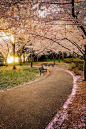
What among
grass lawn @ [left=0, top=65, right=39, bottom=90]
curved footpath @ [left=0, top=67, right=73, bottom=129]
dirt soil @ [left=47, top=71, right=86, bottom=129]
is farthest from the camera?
grass lawn @ [left=0, top=65, right=39, bottom=90]

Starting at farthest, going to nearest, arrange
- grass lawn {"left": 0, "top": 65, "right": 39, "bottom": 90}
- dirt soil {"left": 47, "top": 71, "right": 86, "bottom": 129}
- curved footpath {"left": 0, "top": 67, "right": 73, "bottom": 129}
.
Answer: grass lawn {"left": 0, "top": 65, "right": 39, "bottom": 90} → curved footpath {"left": 0, "top": 67, "right": 73, "bottom": 129} → dirt soil {"left": 47, "top": 71, "right": 86, "bottom": 129}

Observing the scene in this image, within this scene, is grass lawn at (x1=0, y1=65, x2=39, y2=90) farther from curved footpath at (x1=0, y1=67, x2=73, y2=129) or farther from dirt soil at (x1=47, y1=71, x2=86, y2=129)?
dirt soil at (x1=47, y1=71, x2=86, y2=129)

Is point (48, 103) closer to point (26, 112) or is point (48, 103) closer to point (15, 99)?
point (26, 112)

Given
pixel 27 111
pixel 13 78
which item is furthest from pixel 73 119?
pixel 13 78

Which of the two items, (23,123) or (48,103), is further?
(48,103)

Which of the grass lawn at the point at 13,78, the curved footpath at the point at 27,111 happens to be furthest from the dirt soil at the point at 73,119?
the grass lawn at the point at 13,78

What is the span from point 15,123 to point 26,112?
84 centimetres

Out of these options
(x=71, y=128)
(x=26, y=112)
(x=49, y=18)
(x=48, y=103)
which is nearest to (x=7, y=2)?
(x=49, y=18)

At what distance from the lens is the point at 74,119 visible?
3809 mm

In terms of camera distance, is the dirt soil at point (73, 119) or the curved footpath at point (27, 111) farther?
the curved footpath at point (27, 111)

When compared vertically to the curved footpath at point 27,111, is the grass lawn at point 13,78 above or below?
above

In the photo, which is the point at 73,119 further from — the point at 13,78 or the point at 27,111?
the point at 13,78

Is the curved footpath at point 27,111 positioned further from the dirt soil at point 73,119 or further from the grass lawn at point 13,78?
the grass lawn at point 13,78

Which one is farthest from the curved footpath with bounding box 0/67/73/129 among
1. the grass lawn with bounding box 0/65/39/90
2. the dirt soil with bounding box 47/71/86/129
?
the grass lawn with bounding box 0/65/39/90
